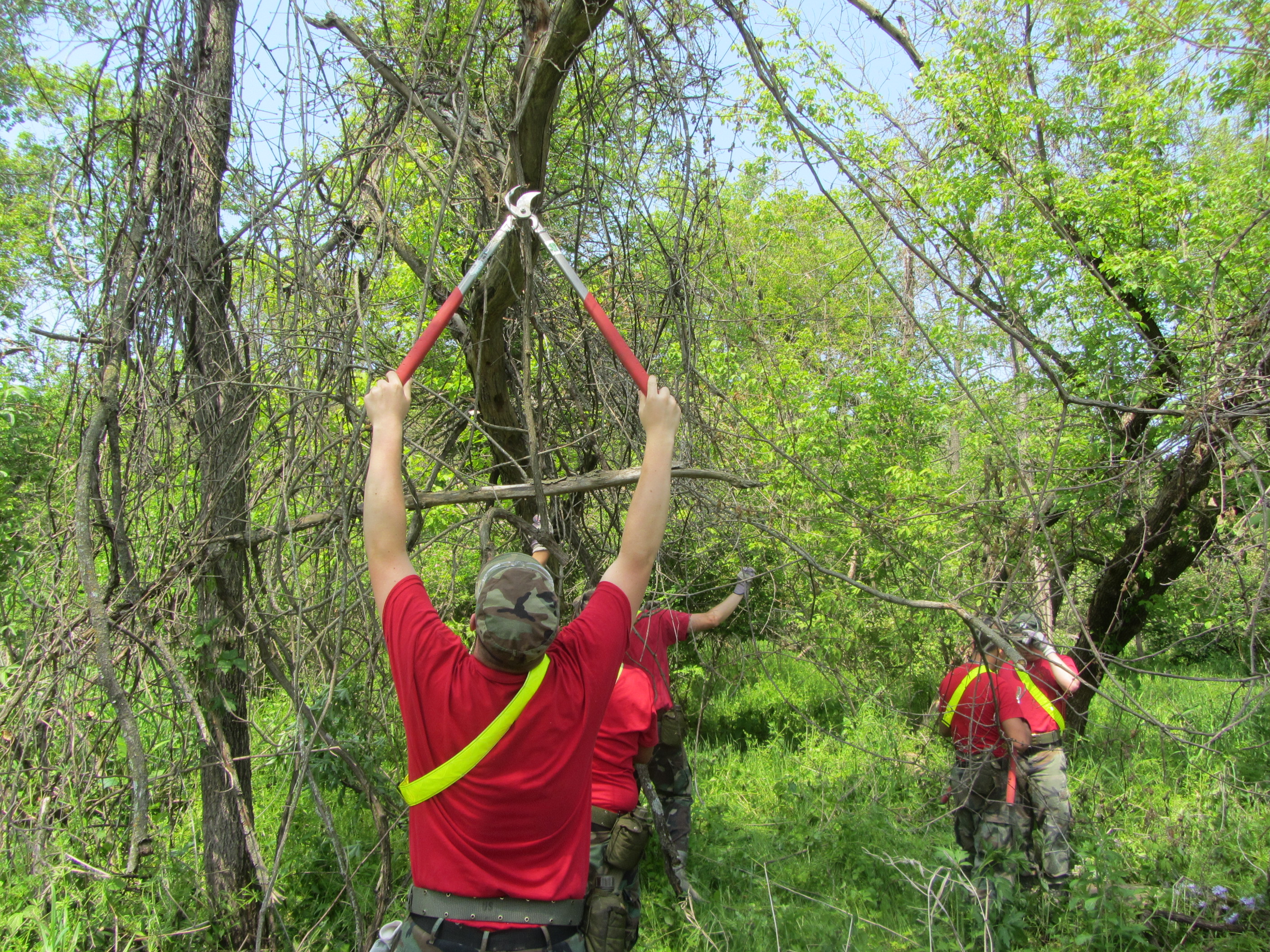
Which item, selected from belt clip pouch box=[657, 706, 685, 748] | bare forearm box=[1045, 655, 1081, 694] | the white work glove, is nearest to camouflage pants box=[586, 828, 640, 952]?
belt clip pouch box=[657, 706, 685, 748]

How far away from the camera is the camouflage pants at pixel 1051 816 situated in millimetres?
4301

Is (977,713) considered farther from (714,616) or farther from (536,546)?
(536,546)

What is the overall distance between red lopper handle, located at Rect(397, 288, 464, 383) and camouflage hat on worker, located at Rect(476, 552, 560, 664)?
0.57 metres

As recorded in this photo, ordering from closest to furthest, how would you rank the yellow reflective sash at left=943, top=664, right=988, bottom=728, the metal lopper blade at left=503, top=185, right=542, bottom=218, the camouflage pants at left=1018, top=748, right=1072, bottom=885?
the metal lopper blade at left=503, top=185, right=542, bottom=218
the camouflage pants at left=1018, top=748, right=1072, bottom=885
the yellow reflective sash at left=943, top=664, right=988, bottom=728

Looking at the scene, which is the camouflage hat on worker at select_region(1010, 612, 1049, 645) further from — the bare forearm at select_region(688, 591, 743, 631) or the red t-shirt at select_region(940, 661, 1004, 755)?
the bare forearm at select_region(688, 591, 743, 631)

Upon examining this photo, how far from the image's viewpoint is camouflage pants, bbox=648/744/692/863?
457 centimetres

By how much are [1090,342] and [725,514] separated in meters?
4.97

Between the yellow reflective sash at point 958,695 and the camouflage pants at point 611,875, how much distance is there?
190 cm

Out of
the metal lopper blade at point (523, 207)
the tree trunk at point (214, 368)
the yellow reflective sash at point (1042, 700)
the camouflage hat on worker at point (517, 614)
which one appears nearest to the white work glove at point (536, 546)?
the tree trunk at point (214, 368)

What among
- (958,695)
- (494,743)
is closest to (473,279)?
(494,743)

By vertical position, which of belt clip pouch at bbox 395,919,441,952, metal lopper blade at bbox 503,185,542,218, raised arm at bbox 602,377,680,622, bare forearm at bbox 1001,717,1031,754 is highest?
metal lopper blade at bbox 503,185,542,218

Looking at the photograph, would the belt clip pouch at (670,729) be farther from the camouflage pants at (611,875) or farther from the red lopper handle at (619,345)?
the red lopper handle at (619,345)

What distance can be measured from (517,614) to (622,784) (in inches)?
90.8

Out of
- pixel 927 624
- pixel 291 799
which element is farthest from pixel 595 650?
pixel 927 624
